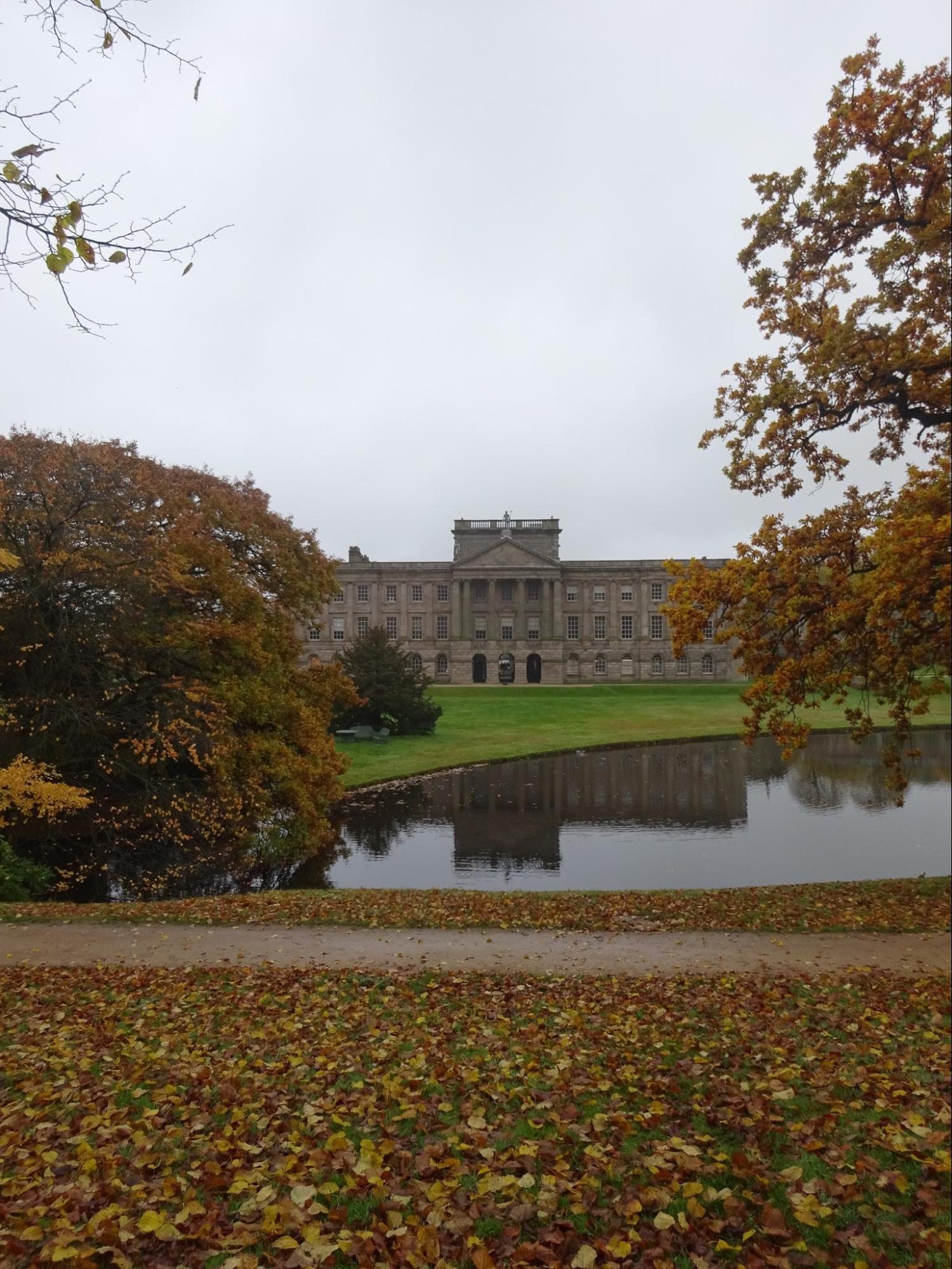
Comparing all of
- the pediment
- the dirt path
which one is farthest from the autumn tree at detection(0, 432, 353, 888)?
the pediment

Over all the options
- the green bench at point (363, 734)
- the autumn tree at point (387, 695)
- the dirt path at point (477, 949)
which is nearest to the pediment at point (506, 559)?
the autumn tree at point (387, 695)

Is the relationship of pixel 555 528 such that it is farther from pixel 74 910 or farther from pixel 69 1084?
pixel 69 1084

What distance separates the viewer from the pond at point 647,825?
1809 centimetres

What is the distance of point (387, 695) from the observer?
4297 cm

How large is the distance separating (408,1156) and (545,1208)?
101cm

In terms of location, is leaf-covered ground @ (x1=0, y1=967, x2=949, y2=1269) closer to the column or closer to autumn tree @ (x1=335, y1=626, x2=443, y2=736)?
autumn tree @ (x1=335, y1=626, x2=443, y2=736)

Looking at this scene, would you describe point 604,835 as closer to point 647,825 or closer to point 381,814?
point 647,825

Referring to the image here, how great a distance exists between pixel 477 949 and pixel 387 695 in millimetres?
32767

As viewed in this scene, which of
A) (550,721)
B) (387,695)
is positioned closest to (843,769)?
(550,721)

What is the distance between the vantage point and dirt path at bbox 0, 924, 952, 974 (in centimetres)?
981

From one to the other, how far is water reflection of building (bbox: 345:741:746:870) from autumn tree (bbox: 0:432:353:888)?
4.03 m

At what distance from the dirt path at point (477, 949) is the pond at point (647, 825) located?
5920mm

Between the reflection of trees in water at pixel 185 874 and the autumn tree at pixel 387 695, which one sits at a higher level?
the autumn tree at pixel 387 695

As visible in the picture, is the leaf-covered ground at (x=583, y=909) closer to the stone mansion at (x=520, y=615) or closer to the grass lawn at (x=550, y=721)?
the grass lawn at (x=550, y=721)
